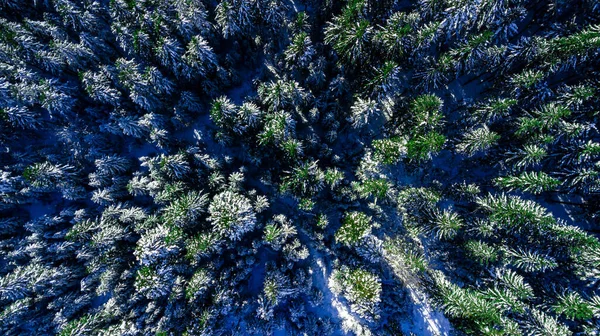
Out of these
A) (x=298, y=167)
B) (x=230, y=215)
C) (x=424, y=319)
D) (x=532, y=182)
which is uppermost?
(x=298, y=167)

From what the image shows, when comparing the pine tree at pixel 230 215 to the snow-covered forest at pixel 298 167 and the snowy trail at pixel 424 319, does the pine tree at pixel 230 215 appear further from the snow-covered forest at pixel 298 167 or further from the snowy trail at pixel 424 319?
the snowy trail at pixel 424 319

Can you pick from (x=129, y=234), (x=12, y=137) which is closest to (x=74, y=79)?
(x=12, y=137)

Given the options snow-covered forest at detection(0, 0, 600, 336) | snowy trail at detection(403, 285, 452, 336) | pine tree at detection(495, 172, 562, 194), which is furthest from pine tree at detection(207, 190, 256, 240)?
pine tree at detection(495, 172, 562, 194)

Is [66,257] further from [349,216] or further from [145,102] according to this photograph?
[349,216]

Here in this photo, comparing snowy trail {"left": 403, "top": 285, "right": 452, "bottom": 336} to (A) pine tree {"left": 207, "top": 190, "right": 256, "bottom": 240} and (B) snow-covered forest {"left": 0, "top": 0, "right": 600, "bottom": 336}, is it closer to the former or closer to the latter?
(B) snow-covered forest {"left": 0, "top": 0, "right": 600, "bottom": 336}

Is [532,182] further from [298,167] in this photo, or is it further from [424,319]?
[298,167]

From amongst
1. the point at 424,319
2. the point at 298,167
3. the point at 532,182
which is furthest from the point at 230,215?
the point at 532,182

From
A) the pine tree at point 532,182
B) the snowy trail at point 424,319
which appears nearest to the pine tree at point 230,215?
the snowy trail at point 424,319

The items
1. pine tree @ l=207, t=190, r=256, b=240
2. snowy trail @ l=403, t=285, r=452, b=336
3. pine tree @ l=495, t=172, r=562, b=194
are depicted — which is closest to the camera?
pine tree @ l=495, t=172, r=562, b=194
